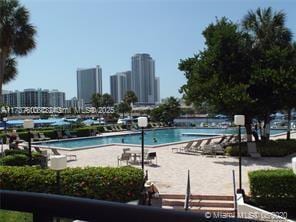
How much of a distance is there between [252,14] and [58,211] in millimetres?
27199

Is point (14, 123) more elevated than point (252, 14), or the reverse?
point (252, 14)

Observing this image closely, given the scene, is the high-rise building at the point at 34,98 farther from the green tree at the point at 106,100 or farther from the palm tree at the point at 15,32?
the palm tree at the point at 15,32

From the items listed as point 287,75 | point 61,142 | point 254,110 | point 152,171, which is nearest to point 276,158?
point 254,110

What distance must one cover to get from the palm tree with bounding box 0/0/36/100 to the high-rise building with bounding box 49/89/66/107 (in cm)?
15860

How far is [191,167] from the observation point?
19.8 metres

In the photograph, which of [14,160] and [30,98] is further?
[30,98]

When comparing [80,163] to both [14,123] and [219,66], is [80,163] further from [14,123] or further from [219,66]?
[14,123]

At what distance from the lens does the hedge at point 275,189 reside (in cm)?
1243

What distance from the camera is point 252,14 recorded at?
88.0 ft

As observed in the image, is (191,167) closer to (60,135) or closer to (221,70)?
(221,70)

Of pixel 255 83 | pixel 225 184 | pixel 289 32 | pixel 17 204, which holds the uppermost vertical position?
pixel 289 32

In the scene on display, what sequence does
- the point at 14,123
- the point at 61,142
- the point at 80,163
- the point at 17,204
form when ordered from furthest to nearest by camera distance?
the point at 14,123 < the point at 61,142 < the point at 80,163 < the point at 17,204

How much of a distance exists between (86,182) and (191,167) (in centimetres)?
859

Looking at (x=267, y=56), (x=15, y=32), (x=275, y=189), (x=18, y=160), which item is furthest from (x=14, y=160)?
(x=267, y=56)
